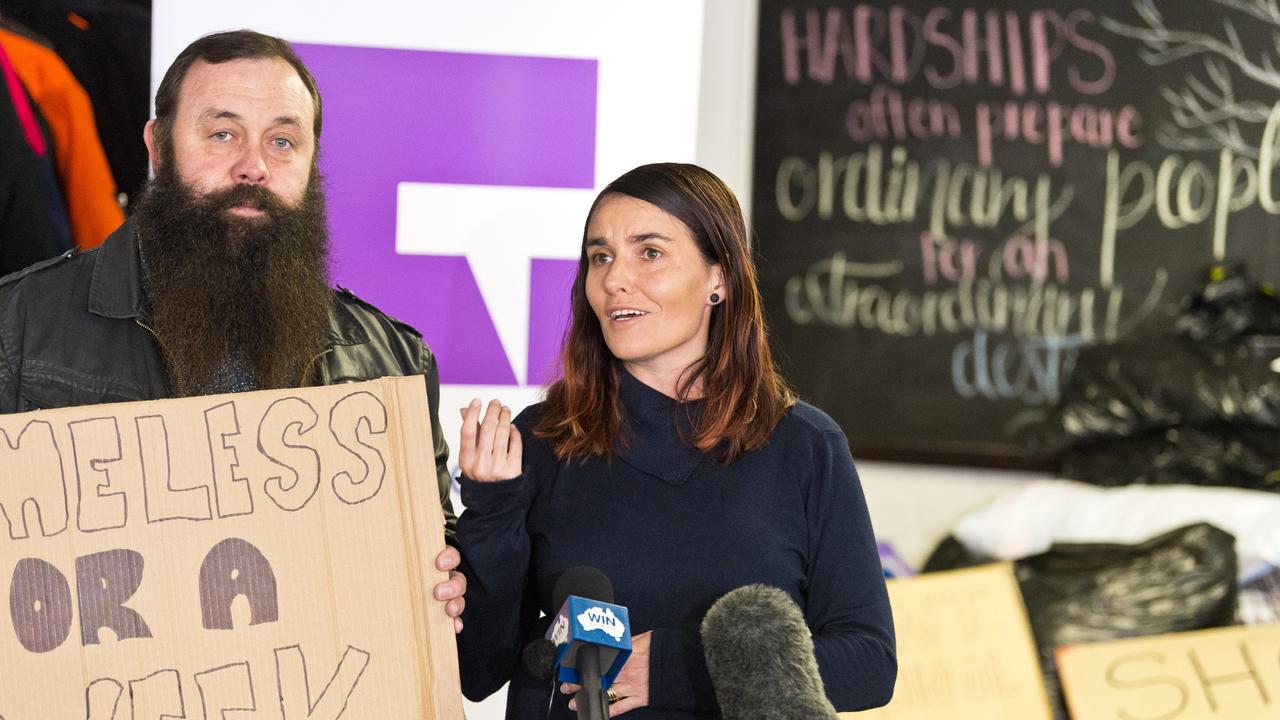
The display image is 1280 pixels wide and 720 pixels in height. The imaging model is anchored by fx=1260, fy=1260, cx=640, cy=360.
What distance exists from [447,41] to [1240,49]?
247 cm

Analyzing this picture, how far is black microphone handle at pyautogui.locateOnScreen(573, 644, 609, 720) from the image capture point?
3.83ft

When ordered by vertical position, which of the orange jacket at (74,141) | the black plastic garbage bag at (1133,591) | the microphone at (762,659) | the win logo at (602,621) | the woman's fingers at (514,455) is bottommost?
the black plastic garbage bag at (1133,591)

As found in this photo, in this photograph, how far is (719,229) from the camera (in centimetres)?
180

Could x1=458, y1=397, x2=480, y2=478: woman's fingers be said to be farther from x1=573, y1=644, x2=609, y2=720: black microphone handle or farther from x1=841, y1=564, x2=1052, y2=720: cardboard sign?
x1=841, y1=564, x2=1052, y2=720: cardboard sign

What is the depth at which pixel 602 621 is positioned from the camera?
119 centimetres

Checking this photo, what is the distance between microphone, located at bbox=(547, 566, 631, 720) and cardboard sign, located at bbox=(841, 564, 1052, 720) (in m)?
2.03

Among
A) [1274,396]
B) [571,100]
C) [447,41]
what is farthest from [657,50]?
[1274,396]

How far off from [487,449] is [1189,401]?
2481 millimetres

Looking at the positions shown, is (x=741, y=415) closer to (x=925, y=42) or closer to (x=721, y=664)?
(x=721, y=664)

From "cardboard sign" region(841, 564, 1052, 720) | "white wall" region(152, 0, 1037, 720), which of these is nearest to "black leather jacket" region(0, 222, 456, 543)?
"white wall" region(152, 0, 1037, 720)

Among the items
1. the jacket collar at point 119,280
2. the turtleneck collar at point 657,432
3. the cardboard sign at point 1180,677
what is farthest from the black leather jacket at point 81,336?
the cardboard sign at point 1180,677

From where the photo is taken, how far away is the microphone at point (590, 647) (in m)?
1.17

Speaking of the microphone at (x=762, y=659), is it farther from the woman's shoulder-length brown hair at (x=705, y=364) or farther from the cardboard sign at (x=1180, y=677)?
the cardboard sign at (x=1180, y=677)

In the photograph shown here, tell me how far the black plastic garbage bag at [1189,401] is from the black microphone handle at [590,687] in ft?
8.62
